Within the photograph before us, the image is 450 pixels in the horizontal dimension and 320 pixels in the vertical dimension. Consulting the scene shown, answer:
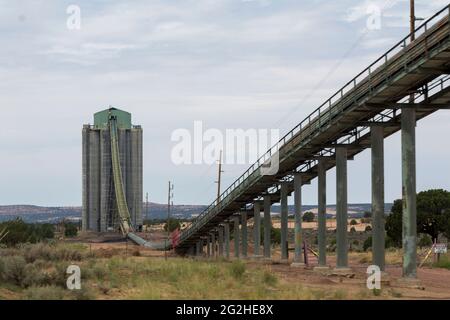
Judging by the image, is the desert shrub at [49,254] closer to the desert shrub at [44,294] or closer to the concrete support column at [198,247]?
the desert shrub at [44,294]

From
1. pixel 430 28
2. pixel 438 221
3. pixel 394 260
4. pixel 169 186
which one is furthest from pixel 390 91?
pixel 438 221

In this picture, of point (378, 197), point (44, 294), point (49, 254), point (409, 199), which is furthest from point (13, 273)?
point (378, 197)

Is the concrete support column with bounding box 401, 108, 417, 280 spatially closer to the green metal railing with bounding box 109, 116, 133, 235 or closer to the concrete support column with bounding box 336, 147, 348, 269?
the concrete support column with bounding box 336, 147, 348, 269

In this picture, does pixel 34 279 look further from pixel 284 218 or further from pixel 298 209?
pixel 284 218

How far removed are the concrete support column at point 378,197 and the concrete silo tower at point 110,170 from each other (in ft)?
254

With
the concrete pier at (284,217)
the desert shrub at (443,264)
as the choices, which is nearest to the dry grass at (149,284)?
the desert shrub at (443,264)

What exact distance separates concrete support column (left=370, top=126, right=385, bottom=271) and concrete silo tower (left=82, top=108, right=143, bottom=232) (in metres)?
77.5

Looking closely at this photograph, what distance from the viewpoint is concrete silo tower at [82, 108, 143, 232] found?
370 ft

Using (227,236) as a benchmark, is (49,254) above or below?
below

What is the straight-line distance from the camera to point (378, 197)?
3666 cm

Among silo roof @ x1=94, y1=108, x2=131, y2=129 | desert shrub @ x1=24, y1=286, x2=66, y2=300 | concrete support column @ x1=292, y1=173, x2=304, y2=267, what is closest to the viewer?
desert shrub @ x1=24, y1=286, x2=66, y2=300

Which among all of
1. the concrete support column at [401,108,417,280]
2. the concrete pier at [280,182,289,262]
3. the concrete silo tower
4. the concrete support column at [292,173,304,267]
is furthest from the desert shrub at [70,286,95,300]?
the concrete silo tower

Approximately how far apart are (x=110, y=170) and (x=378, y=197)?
80.1 m
